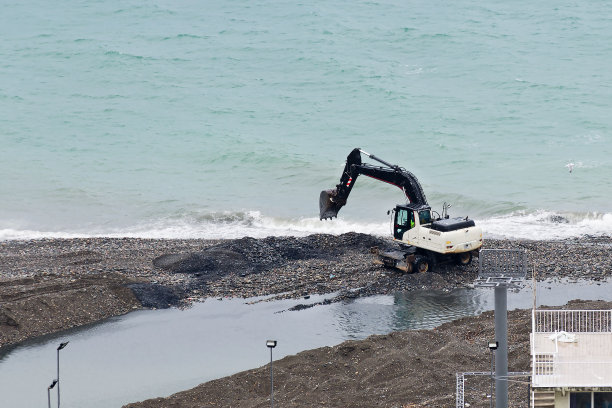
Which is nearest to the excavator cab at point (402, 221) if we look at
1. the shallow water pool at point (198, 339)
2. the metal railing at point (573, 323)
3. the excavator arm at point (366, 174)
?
the excavator arm at point (366, 174)

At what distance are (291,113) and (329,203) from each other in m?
30.9

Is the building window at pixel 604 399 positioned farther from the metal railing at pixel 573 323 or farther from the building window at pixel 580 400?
the metal railing at pixel 573 323

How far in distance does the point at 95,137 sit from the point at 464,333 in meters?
42.9

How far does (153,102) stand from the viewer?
239 ft

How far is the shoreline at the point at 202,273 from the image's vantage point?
3384 centimetres

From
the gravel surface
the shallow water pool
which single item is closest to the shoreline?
the gravel surface

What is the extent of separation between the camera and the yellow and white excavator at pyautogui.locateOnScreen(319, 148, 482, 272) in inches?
1480

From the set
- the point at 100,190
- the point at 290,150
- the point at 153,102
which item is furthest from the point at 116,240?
the point at 153,102

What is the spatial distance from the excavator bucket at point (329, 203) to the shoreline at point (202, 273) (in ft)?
6.66

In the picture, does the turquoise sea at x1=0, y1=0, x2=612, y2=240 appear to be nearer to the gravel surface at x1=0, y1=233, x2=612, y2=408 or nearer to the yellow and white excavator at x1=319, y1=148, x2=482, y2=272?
the gravel surface at x1=0, y1=233, x2=612, y2=408

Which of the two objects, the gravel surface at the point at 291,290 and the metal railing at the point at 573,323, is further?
the gravel surface at the point at 291,290

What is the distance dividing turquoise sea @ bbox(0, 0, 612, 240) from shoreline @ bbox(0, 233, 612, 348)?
7490 millimetres

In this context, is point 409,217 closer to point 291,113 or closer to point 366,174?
point 366,174

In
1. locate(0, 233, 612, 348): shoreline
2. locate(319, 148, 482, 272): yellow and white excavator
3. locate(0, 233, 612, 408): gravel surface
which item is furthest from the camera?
locate(319, 148, 482, 272): yellow and white excavator
